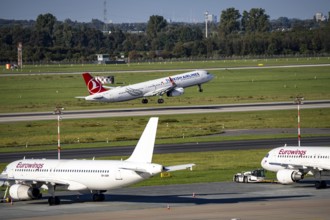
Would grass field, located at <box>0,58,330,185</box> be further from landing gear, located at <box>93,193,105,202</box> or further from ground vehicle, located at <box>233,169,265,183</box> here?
landing gear, located at <box>93,193,105,202</box>

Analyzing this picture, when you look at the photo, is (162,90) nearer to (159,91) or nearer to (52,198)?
(159,91)

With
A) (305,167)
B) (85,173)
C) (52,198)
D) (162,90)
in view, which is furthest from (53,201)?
(162,90)

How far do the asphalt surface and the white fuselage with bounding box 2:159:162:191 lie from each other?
24.1 m

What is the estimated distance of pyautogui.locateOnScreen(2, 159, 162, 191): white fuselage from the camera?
61812mm

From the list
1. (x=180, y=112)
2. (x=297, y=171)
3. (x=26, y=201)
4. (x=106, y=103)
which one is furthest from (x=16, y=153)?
(x=106, y=103)

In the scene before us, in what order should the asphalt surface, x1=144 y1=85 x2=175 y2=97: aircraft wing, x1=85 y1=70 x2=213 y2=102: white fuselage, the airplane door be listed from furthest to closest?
x1=144 y1=85 x2=175 y2=97: aircraft wing < x1=85 y1=70 x2=213 y2=102: white fuselage < the asphalt surface < the airplane door

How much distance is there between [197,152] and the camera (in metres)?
95.8

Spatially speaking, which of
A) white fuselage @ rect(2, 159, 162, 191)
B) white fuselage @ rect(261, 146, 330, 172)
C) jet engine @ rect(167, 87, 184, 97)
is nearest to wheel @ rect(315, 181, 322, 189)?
white fuselage @ rect(261, 146, 330, 172)

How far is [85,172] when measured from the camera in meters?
64.5

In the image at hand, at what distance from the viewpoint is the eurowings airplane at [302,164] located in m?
71.6

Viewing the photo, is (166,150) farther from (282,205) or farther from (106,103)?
(106,103)

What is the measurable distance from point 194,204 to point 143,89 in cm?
9117

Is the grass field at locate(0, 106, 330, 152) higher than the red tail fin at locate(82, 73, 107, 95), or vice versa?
the red tail fin at locate(82, 73, 107, 95)

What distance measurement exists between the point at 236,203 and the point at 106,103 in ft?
339
